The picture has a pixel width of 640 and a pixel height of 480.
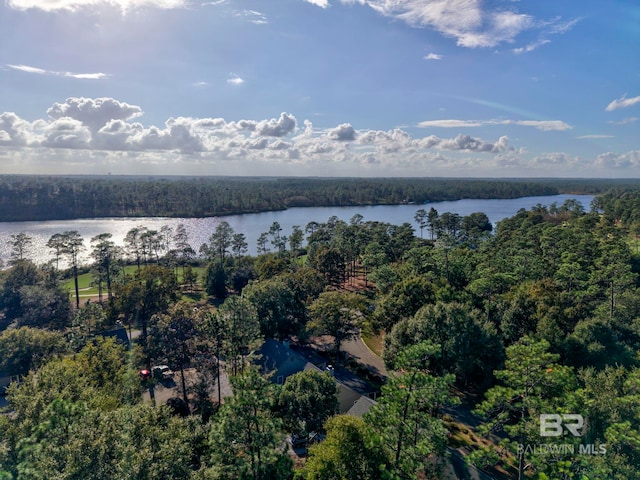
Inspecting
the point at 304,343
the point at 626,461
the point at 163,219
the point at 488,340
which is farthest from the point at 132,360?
the point at 163,219

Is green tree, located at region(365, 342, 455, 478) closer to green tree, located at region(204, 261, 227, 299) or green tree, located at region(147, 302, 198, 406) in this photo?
green tree, located at region(147, 302, 198, 406)

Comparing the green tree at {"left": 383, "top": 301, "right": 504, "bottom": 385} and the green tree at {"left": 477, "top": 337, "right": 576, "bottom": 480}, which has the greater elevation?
the green tree at {"left": 477, "top": 337, "right": 576, "bottom": 480}

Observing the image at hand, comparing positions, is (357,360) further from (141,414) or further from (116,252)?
(116,252)

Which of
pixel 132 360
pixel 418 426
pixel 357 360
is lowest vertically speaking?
pixel 357 360

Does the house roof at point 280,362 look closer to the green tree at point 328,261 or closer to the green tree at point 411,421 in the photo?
the green tree at point 411,421

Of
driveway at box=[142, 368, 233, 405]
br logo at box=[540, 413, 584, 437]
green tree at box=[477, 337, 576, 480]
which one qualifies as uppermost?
green tree at box=[477, 337, 576, 480]

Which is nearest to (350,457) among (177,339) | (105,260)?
(177,339)

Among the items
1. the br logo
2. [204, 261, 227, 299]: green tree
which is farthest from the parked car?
the br logo
